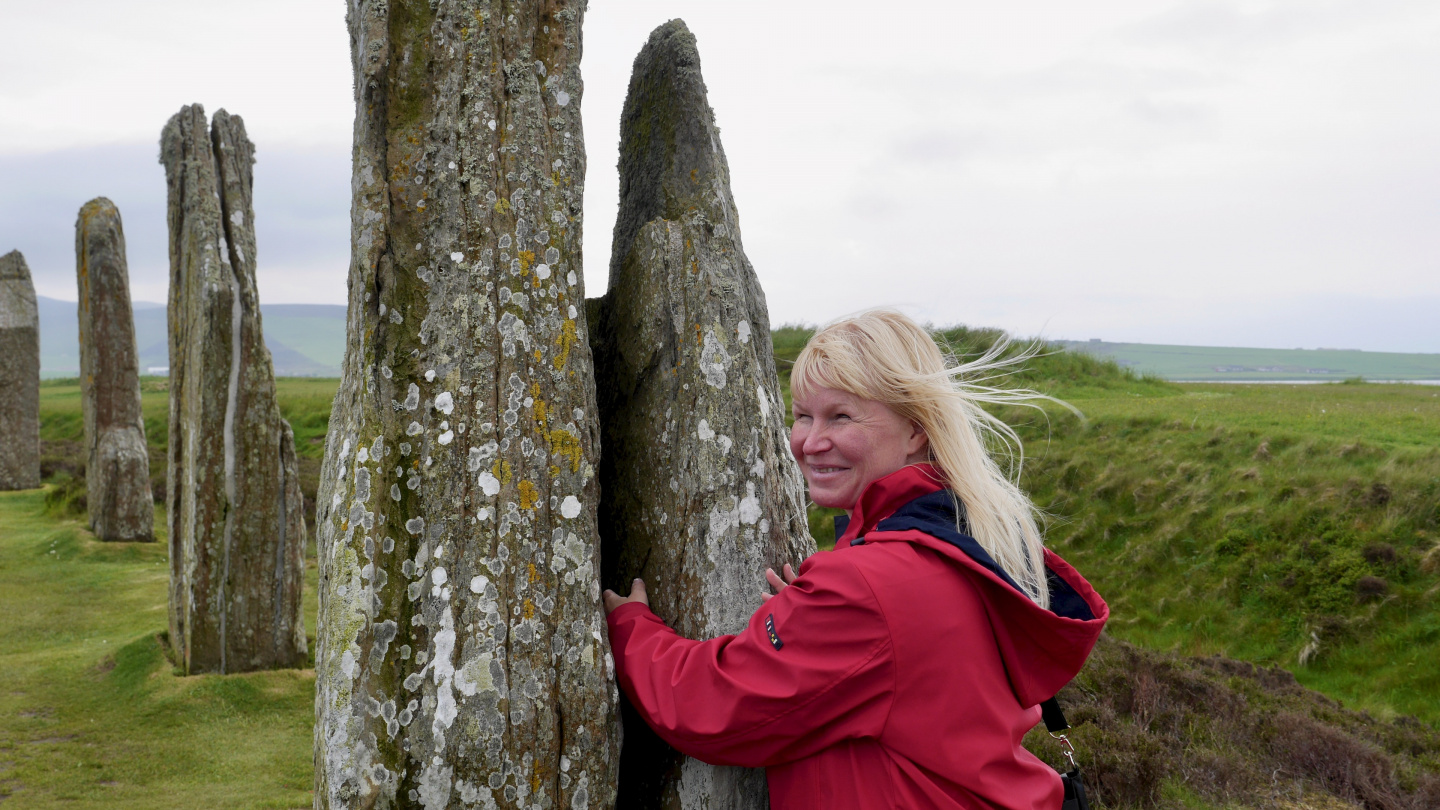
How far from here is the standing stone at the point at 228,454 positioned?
9.70 meters

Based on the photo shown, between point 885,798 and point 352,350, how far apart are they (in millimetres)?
2681

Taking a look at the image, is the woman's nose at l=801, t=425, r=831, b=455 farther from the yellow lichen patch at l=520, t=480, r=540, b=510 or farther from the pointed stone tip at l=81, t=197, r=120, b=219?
the pointed stone tip at l=81, t=197, r=120, b=219

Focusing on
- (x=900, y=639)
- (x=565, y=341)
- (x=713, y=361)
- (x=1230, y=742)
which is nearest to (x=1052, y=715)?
(x=900, y=639)

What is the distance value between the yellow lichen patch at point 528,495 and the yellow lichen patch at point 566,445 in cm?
17

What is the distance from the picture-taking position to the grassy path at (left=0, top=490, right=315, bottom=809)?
7691 millimetres

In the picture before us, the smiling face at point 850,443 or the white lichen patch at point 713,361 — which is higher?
the white lichen patch at point 713,361

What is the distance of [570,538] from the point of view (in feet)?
11.5

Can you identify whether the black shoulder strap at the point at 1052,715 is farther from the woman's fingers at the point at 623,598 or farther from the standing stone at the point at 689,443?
the woman's fingers at the point at 623,598

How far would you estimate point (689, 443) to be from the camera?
12.6 ft

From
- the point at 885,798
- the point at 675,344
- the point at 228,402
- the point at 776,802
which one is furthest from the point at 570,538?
the point at 228,402

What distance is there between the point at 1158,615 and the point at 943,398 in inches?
404

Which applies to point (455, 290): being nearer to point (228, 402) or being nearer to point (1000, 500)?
point (1000, 500)

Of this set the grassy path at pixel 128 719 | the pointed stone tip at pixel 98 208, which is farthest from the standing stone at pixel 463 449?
the pointed stone tip at pixel 98 208

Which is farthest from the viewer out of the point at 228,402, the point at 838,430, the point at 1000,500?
the point at 228,402
